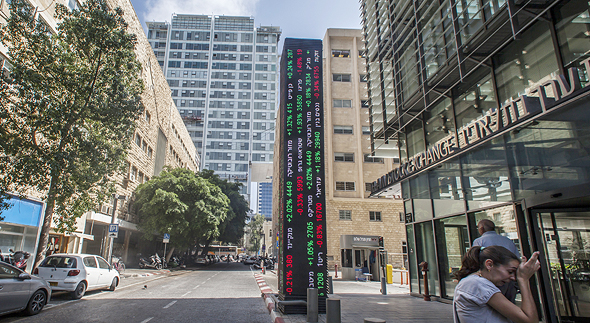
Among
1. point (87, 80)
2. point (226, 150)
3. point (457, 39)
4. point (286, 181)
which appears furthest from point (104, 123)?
point (226, 150)

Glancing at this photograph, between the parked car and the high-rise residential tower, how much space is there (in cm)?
8655

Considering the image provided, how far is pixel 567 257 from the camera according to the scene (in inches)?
291

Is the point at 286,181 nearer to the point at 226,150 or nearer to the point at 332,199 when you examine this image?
the point at 332,199

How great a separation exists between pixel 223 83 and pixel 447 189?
96.6 m

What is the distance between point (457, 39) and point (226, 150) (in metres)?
90.2

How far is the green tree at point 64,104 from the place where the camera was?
11363 mm

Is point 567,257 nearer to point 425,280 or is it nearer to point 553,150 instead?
point 553,150

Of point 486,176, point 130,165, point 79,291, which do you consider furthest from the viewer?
point 130,165

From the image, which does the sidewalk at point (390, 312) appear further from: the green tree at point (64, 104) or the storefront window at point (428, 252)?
the green tree at point (64, 104)

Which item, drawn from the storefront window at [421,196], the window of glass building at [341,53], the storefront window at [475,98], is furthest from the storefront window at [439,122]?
the window of glass building at [341,53]

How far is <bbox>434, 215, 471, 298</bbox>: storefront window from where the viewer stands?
36.2 ft

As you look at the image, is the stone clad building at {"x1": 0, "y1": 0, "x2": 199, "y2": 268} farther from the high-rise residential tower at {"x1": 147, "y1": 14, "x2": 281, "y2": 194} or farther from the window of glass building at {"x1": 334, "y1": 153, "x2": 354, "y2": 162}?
the high-rise residential tower at {"x1": 147, "y1": 14, "x2": 281, "y2": 194}

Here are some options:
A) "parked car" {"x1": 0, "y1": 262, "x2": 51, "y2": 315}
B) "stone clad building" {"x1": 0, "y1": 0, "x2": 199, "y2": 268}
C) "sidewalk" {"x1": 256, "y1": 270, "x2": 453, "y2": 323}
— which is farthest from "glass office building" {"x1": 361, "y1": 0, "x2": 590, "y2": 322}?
"stone clad building" {"x1": 0, "y1": 0, "x2": 199, "y2": 268}

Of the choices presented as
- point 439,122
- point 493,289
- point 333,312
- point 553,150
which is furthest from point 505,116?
point 439,122
